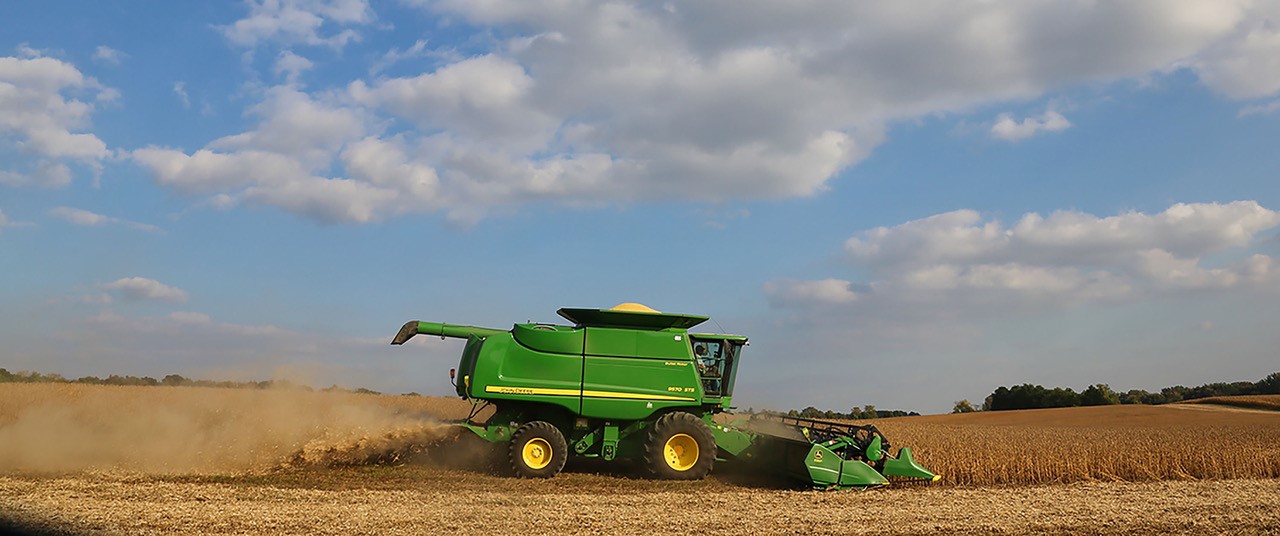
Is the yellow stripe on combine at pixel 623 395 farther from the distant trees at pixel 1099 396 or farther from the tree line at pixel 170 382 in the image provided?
the distant trees at pixel 1099 396

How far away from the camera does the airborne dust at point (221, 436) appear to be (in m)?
12.2

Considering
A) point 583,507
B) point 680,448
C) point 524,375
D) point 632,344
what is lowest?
point 583,507

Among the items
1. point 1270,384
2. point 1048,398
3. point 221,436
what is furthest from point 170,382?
point 1270,384

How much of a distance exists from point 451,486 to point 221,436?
13.5ft

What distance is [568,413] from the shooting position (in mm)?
13711

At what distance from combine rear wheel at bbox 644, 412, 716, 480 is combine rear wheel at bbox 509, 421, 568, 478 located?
4.41ft

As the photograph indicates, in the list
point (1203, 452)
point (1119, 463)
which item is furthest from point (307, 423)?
point (1203, 452)

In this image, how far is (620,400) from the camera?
13383 millimetres

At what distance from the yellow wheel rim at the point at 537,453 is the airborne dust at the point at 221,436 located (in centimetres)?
146

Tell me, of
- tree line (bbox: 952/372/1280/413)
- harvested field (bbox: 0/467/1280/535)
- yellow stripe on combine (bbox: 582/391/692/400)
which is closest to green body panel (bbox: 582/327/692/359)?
yellow stripe on combine (bbox: 582/391/692/400)

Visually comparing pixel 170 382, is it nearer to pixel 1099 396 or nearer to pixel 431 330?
pixel 431 330

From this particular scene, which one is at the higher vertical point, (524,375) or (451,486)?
(524,375)

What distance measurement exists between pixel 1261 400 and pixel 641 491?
4396 cm

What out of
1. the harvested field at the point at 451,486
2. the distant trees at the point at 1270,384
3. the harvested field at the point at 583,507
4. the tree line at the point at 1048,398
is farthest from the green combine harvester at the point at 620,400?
the distant trees at the point at 1270,384
